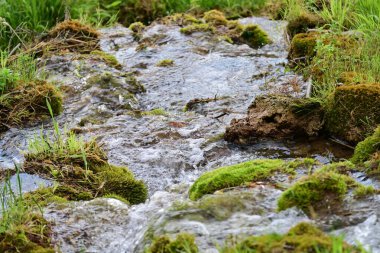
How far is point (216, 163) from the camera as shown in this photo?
4.91 metres

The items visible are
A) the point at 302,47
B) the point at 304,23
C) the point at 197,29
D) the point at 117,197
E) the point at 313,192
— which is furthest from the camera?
the point at 197,29

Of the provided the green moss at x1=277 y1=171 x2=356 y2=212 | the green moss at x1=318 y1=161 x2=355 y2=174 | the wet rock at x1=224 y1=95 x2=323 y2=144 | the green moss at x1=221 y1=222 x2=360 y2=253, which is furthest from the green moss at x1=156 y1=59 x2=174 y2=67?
the green moss at x1=221 y1=222 x2=360 y2=253

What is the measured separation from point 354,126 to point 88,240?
239 centimetres

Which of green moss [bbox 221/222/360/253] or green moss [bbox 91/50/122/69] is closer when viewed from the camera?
green moss [bbox 221/222/360/253]

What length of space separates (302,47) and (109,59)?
241 cm

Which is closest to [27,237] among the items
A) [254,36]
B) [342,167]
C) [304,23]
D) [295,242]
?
[295,242]

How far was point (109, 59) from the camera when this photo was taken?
7578 mm

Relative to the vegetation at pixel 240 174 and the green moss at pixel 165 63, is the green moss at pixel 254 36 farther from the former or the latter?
the vegetation at pixel 240 174

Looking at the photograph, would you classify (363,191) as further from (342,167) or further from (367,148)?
(367,148)

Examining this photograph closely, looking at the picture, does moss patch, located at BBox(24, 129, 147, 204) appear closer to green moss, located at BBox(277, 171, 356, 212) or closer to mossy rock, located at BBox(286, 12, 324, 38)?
green moss, located at BBox(277, 171, 356, 212)

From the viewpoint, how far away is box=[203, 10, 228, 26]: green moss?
9.03 metres

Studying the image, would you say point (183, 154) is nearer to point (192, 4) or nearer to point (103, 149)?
point (103, 149)

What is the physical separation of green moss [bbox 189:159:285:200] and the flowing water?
0.17 m

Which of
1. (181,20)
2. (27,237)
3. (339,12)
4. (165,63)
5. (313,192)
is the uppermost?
(339,12)
